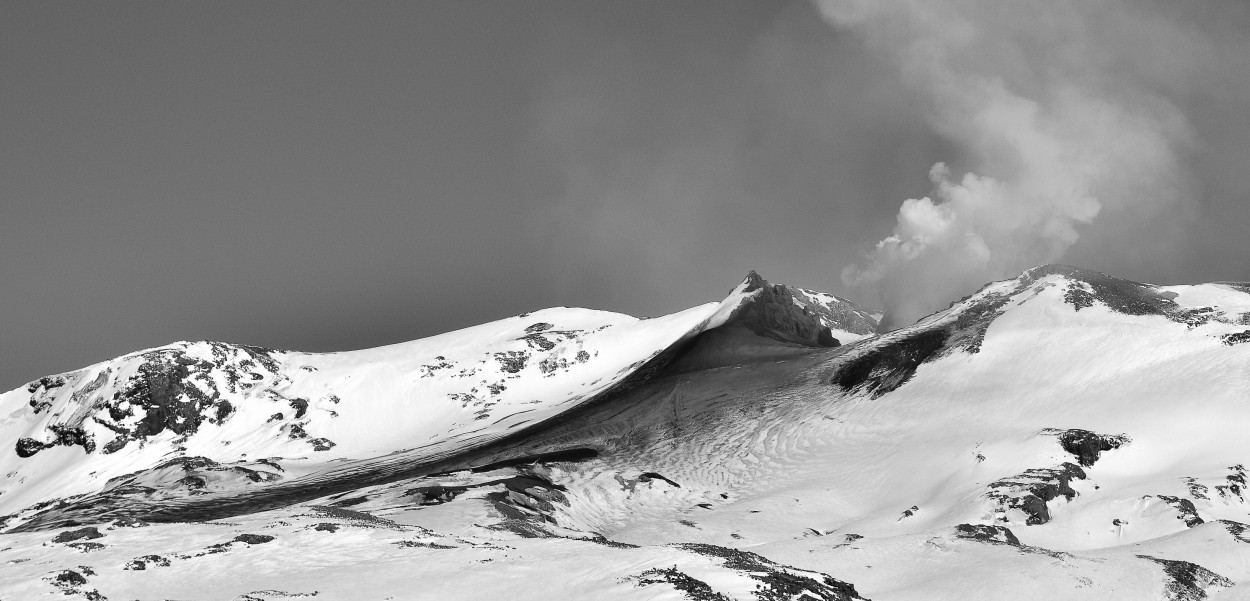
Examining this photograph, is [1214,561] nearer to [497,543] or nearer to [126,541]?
[497,543]

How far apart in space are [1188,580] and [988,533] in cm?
2652

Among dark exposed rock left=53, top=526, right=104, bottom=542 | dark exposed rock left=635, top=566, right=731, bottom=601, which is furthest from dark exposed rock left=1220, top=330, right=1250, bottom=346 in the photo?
dark exposed rock left=53, top=526, right=104, bottom=542

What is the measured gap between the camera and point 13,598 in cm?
3584

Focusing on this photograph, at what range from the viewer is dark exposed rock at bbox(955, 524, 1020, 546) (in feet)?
220

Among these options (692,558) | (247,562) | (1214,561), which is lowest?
(1214,561)

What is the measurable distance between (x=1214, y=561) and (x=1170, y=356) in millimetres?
74515

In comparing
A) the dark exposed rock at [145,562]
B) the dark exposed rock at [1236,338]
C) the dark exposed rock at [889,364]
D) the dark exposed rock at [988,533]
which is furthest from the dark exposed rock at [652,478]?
the dark exposed rock at [145,562]

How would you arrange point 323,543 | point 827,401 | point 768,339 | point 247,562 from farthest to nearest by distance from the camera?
point 768,339, point 827,401, point 323,543, point 247,562

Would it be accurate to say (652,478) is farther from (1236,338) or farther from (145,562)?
(145,562)

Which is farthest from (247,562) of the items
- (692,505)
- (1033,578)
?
(692,505)

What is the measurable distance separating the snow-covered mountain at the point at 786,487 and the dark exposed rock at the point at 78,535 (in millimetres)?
200

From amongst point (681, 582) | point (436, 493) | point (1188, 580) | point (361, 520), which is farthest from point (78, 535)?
point (1188, 580)

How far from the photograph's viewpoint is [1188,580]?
4469 centimetres

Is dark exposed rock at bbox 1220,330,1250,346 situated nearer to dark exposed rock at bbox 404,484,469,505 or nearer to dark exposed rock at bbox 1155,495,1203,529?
dark exposed rock at bbox 1155,495,1203,529
